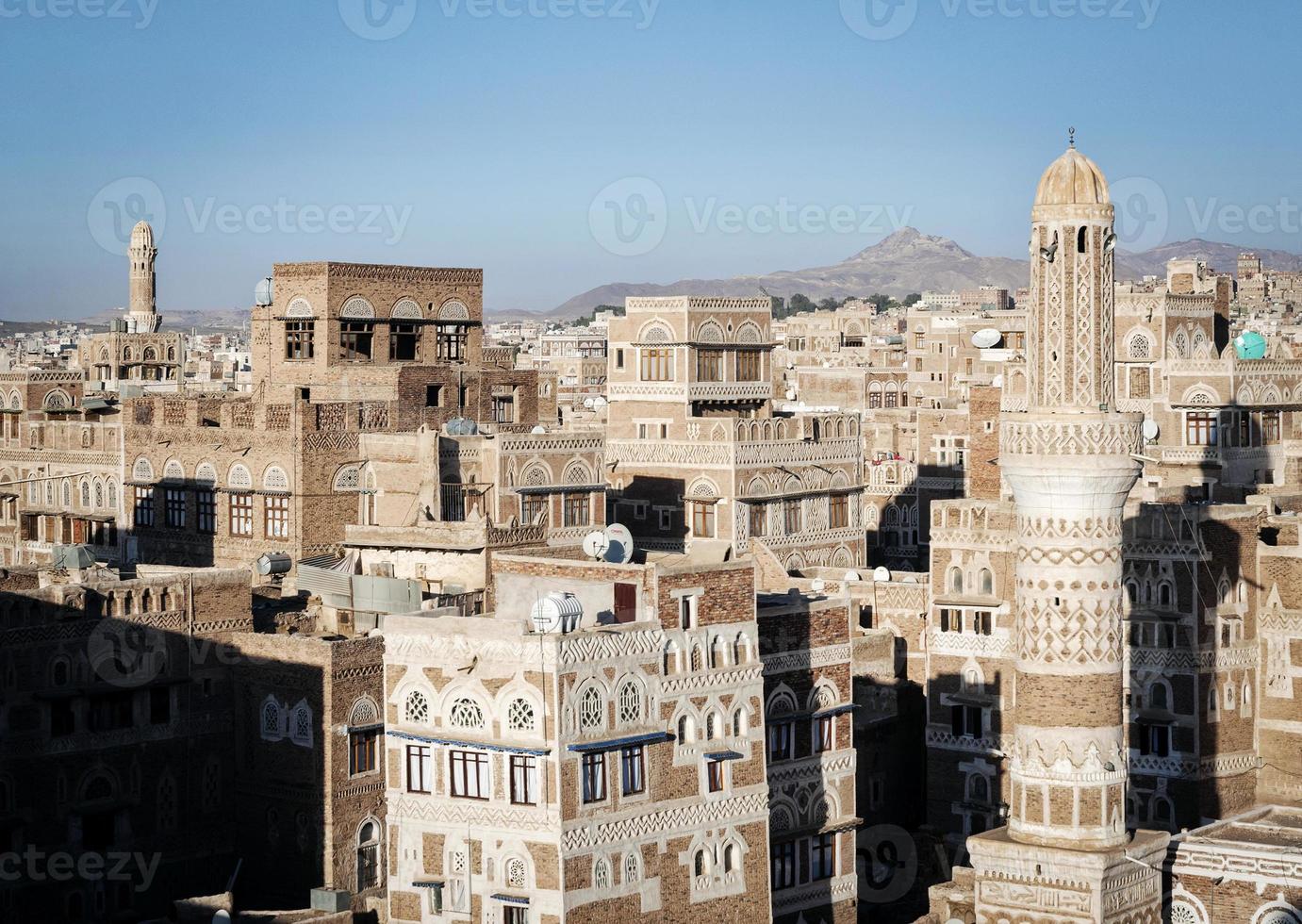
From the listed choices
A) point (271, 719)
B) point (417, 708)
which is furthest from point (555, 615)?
point (271, 719)

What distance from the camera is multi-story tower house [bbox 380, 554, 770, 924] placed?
36.3m

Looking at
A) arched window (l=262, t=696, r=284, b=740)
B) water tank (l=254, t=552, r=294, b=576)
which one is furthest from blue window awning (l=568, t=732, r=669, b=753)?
water tank (l=254, t=552, r=294, b=576)

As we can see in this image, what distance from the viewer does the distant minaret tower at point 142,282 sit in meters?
103

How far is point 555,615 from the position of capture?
36625 mm

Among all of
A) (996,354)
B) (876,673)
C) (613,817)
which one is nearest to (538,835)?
(613,817)

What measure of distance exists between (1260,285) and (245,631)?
129357 millimetres

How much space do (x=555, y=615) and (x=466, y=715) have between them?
2.26 m

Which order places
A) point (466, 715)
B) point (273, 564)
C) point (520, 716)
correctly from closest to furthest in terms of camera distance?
point (520, 716) → point (466, 715) → point (273, 564)

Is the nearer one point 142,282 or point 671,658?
point 671,658

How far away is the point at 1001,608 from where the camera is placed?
50.4 meters

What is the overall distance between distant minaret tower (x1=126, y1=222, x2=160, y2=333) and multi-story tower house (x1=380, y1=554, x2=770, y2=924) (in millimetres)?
66298

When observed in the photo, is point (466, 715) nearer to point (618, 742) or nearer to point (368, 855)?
point (618, 742)

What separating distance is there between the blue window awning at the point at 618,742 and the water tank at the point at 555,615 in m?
1.79

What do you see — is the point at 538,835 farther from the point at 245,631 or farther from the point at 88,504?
the point at 88,504
